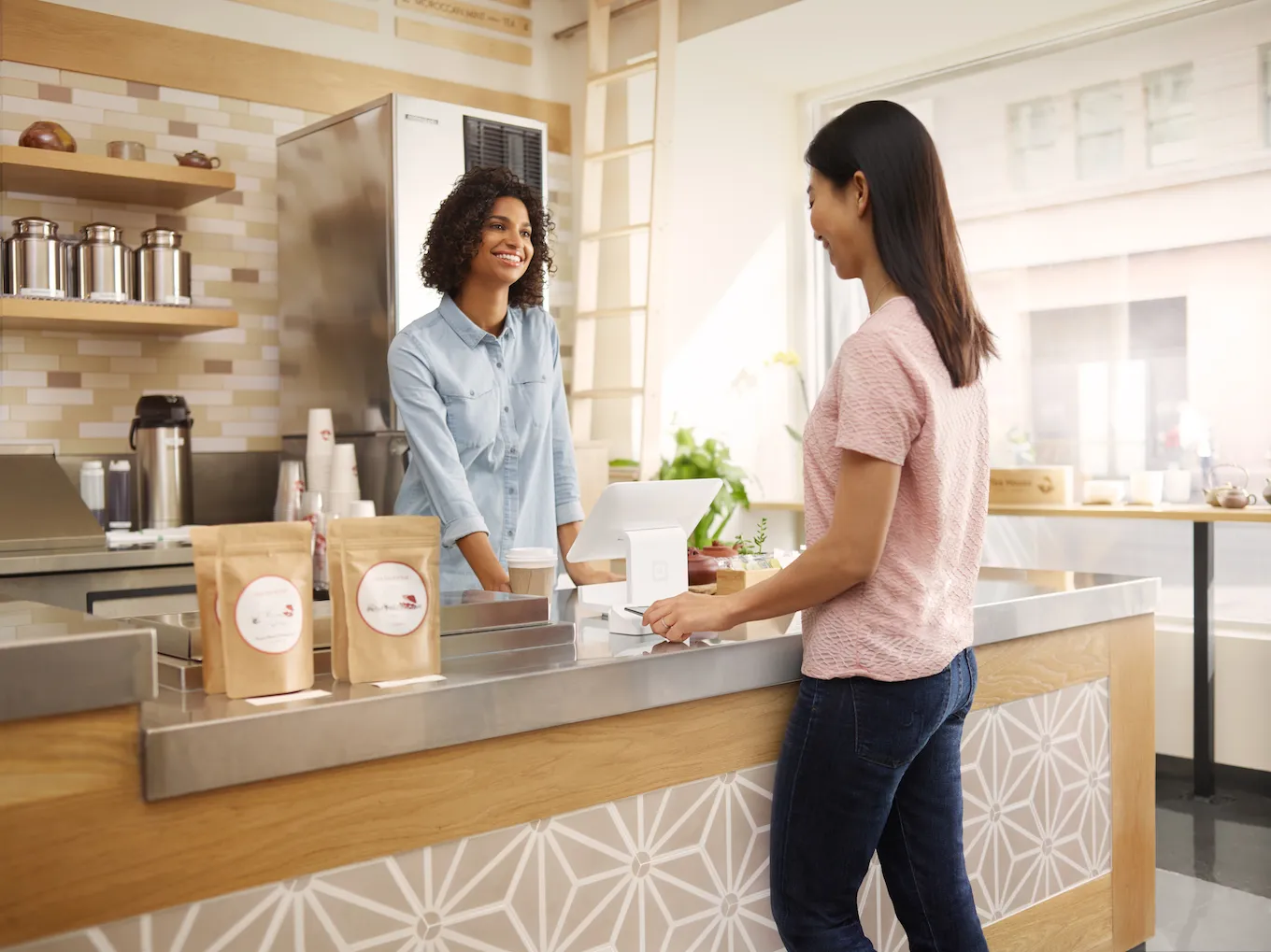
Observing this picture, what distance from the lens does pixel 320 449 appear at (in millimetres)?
3500

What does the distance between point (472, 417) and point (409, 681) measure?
1048 mm

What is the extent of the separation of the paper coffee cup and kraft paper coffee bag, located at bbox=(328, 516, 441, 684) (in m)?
0.44

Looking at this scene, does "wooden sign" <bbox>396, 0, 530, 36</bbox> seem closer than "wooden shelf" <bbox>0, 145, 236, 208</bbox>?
No

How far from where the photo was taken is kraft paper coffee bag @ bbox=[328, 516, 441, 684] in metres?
1.34

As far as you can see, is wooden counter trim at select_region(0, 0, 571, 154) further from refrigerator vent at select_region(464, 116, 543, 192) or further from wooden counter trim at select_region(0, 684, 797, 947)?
wooden counter trim at select_region(0, 684, 797, 947)

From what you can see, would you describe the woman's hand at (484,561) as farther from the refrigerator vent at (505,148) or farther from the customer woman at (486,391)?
the refrigerator vent at (505,148)

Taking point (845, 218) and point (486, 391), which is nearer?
point (845, 218)

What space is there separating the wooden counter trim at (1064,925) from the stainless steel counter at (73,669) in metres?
1.53

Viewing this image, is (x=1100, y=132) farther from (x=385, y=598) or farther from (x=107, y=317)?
(x=385, y=598)

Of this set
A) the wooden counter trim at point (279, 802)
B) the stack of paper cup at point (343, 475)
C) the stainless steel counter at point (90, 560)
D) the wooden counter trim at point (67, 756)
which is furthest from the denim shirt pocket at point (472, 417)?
the wooden counter trim at point (67, 756)

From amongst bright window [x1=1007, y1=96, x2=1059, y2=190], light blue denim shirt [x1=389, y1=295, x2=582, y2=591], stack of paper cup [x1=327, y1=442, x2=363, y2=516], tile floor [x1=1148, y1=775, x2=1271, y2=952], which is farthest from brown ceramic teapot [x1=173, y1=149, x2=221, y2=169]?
tile floor [x1=1148, y1=775, x2=1271, y2=952]

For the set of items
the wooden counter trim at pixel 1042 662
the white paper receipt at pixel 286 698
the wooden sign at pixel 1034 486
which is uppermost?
the wooden sign at pixel 1034 486

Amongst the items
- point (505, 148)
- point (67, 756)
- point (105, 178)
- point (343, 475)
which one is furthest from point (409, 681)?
point (505, 148)

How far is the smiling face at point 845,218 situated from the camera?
1.50 m
